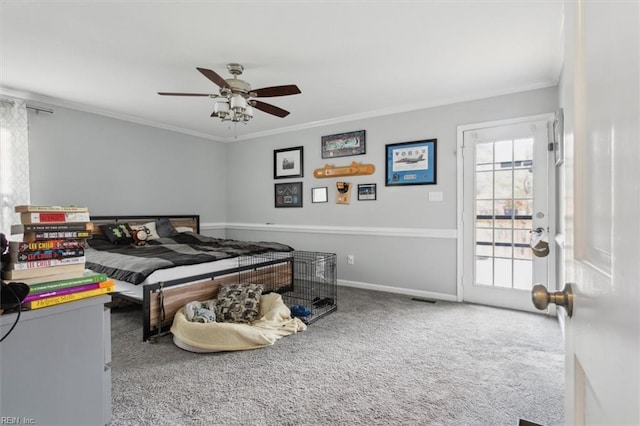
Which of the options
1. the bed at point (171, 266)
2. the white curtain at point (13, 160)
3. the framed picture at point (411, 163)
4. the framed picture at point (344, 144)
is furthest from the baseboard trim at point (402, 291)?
the white curtain at point (13, 160)

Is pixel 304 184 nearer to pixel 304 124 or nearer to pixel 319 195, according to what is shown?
pixel 319 195

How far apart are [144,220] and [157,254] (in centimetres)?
171

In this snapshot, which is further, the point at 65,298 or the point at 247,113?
the point at 247,113

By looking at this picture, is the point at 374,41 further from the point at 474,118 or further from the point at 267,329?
the point at 267,329

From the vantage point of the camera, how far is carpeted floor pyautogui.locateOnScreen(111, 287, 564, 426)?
1.74 meters

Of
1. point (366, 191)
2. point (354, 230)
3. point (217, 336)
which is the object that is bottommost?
point (217, 336)

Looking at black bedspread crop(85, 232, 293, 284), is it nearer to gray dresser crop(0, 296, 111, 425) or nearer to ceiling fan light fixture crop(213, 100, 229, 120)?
ceiling fan light fixture crop(213, 100, 229, 120)

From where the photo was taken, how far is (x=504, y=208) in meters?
3.54

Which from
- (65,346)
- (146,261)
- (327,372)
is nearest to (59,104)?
(146,261)

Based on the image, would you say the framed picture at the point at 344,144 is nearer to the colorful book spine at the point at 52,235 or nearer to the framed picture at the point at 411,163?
the framed picture at the point at 411,163

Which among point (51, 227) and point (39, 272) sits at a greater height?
point (51, 227)

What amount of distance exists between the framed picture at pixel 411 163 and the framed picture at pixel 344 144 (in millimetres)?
386

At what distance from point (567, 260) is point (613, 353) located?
341mm

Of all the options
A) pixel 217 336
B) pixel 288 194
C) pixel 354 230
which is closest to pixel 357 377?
pixel 217 336
